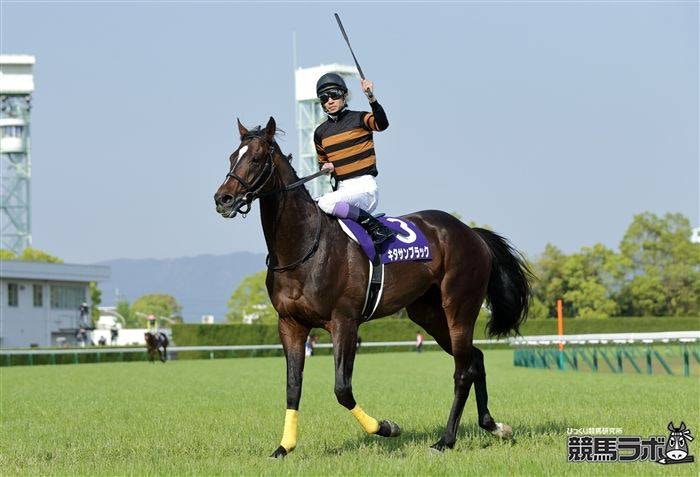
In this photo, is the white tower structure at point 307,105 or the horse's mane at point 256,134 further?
the white tower structure at point 307,105

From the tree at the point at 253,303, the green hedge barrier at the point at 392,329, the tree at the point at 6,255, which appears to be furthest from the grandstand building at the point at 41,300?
the green hedge barrier at the point at 392,329

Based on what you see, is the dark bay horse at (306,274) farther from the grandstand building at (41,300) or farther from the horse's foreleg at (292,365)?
the grandstand building at (41,300)

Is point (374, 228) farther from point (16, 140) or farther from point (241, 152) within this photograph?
point (16, 140)

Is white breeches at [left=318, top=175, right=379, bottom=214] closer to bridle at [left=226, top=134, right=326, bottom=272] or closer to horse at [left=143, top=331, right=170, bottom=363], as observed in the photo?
bridle at [left=226, top=134, right=326, bottom=272]

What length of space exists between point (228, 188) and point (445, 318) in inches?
102

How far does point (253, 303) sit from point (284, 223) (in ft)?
308

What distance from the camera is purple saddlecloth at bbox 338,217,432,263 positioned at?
8.35m

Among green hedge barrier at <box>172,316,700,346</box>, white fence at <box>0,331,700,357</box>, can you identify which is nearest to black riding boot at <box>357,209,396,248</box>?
white fence at <box>0,331,700,357</box>

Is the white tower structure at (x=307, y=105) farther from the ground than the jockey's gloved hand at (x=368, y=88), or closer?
farther from the ground

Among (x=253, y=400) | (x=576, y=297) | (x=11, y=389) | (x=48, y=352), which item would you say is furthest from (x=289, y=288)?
(x=576, y=297)

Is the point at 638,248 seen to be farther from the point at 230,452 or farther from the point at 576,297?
the point at 230,452

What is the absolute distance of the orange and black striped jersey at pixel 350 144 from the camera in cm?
838

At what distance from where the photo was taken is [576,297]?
2953 inches

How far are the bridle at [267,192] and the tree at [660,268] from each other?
224 feet
